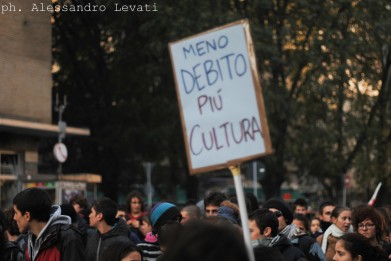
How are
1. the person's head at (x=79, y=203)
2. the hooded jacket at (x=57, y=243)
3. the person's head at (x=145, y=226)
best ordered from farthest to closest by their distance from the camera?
the person's head at (x=79, y=203) → the person's head at (x=145, y=226) → the hooded jacket at (x=57, y=243)

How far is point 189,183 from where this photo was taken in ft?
107

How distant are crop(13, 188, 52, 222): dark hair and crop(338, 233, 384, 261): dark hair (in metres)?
2.31

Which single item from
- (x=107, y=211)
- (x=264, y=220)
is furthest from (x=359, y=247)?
(x=107, y=211)

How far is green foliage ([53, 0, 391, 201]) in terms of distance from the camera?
2542 cm

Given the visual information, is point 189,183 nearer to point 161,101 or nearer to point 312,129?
point 161,101

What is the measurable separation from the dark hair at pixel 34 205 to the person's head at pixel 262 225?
5.56 feet

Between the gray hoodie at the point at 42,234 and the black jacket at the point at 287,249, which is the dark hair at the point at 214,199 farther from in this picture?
the gray hoodie at the point at 42,234

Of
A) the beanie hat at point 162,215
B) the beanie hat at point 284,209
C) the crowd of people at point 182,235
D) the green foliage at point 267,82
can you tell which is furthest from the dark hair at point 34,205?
the green foliage at point 267,82

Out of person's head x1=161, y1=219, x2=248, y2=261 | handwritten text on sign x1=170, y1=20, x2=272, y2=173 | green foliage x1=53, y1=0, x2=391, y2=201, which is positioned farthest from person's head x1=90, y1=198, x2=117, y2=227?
green foliage x1=53, y1=0, x2=391, y2=201

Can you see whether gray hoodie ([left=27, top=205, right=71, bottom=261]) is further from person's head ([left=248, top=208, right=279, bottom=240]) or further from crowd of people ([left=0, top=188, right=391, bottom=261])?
person's head ([left=248, top=208, right=279, bottom=240])

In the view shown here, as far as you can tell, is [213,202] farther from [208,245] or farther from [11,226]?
[208,245]

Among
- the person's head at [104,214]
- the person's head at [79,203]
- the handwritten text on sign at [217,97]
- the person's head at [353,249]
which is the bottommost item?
the person's head at [353,249]

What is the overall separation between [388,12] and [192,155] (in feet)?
66.6

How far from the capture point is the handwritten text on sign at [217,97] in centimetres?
537
